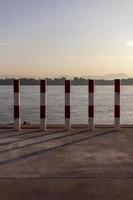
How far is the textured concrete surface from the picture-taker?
5.11 metres

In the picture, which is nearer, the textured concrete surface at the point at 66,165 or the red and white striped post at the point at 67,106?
the textured concrete surface at the point at 66,165

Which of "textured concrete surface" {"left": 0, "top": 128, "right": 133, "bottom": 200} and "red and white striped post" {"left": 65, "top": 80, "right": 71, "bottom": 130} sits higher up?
"red and white striped post" {"left": 65, "top": 80, "right": 71, "bottom": 130}

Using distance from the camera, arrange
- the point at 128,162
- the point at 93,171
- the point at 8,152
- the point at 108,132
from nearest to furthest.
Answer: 1. the point at 93,171
2. the point at 128,162
3. the point at 8,152
4. the point at 108,132

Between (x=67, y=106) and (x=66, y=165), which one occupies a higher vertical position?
(x=67, y=106)

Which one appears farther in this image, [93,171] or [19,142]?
[19,142]

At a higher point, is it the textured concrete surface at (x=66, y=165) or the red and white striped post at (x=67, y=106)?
the red and white striped post at (x=67, y=106)

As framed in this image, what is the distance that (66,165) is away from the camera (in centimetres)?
638

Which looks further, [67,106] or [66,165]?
[67,106]

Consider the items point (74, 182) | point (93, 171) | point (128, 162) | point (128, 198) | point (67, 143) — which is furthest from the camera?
point (67, 143)

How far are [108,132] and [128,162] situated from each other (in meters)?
3.28

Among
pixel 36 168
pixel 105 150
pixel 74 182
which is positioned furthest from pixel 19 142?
pixel 74 182

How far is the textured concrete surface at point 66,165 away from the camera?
16.8 ft

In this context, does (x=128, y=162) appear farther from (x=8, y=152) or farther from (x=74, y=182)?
(x=8, y=152)

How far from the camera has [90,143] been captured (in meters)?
8.36
